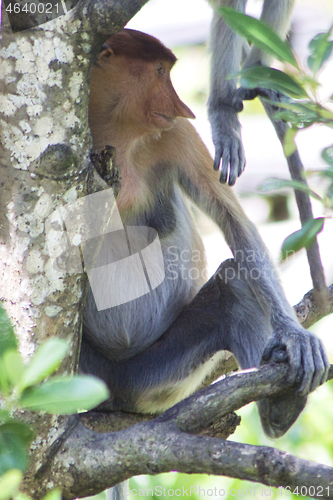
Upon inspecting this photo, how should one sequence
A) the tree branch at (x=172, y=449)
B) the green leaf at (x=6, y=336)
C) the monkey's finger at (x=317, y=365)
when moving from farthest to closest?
the monkey's finger at (x=317, y=365) → the tree branch at (x=172, y=449) → the green leaf at (x=6, y=336)

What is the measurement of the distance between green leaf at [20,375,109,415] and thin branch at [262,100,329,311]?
1244 millimetres

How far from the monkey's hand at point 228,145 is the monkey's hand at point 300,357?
1.84 feet

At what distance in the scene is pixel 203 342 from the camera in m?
1.94

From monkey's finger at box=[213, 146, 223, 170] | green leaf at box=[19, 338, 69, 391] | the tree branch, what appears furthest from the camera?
monkey's finger at box=[213, 146, 223, 170]

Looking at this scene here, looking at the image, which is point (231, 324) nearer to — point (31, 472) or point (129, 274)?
point (129, 274)

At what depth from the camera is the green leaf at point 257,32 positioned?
39.0 inches

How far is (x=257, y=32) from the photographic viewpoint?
3.27ft

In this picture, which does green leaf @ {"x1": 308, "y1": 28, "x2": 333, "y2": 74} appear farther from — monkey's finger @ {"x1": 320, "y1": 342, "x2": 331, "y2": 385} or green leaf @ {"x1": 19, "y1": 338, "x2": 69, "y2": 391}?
monkey's finger @ {"x1": 320, "y1": 342, "x2": 331, "y2": 385}

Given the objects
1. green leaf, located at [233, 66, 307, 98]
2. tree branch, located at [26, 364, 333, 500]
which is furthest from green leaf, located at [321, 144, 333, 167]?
tree branch, located at [26, 364, 333, 500]

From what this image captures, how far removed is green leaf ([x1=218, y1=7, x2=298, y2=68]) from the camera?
99 centimetres

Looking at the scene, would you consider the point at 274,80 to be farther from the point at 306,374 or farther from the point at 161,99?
the point at 306,374

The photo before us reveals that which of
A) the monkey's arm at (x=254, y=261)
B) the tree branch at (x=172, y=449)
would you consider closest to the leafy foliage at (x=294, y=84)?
the tree branch at (x=172, y=449)

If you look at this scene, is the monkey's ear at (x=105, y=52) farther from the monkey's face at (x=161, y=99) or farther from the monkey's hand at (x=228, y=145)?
the monkey's hand at (x=228, y=145)

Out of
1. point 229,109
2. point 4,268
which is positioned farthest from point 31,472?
point 229,109
